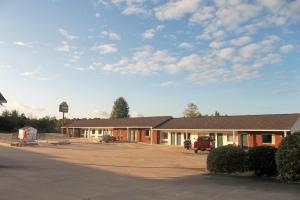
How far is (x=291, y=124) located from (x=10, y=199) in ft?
109

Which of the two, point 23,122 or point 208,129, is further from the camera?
point 23,122

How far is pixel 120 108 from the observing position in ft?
399

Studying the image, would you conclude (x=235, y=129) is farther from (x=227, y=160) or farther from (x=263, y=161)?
(x=263, y=161)

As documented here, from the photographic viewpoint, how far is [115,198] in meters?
11.5

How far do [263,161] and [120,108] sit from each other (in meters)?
105

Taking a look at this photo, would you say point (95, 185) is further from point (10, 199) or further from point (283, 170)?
point (283, 170)

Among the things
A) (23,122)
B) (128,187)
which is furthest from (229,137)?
(23,122)

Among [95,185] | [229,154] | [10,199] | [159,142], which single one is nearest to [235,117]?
[159,142]

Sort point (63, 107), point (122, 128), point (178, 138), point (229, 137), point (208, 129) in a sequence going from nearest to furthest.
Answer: point (229, 137), point (208, 129), point (178, 138), point (63, 107), point (122, 128)

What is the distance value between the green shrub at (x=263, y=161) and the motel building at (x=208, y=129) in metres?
18.6

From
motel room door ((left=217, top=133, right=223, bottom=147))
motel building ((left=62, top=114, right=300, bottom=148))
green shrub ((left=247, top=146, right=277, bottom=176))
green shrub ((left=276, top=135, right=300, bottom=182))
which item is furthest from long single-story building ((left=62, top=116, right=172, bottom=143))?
green shrub ((left=276, top=135, right=300, bottom=182))

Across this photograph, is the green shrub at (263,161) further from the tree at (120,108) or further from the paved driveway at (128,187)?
the tree at (120,108)

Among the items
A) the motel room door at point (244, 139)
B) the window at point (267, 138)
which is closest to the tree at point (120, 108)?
the motel room door at point (244, 139)

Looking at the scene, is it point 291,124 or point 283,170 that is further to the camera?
point 291,124
